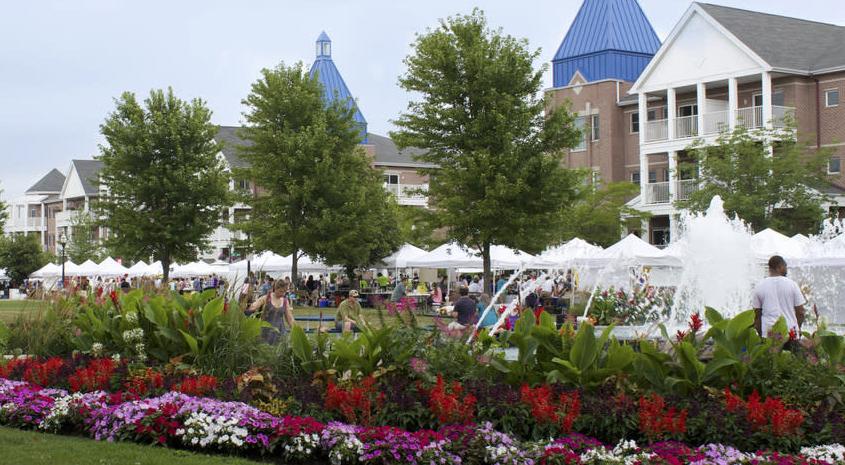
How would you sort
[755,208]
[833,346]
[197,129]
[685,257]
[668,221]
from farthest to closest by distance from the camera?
[668,221] < [197,129] < [755,208] < [685,257] < [833,346]

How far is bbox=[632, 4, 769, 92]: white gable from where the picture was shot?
157 ft

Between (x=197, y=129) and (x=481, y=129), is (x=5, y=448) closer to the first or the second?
(x=481, y=129)

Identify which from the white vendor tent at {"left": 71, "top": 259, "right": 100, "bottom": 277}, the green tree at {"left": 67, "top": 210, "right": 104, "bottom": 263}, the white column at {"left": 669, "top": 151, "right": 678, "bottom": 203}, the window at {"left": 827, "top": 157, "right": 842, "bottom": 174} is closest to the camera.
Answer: the window at {"left": 827, "top": 157, "right": 842, "bottom": 174}

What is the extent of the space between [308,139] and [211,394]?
31.1m

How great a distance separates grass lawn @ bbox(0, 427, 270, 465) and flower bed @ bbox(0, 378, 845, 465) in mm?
225

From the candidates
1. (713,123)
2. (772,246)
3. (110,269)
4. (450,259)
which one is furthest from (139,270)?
(772,246)

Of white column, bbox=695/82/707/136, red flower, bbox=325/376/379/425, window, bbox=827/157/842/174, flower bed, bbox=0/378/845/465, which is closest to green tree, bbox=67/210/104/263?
white column, bbox=695/82/707/136

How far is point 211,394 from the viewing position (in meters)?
10.3

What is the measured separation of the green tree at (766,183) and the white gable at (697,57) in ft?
23.5

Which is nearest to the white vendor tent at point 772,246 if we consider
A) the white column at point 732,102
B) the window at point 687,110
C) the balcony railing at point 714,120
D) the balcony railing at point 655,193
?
the white column at point 732,102

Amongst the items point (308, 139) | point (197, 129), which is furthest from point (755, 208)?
point (197, 129)

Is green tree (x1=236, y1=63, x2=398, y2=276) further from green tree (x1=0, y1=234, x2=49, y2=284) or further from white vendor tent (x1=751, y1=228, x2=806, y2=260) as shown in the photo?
green tree (x1=0, y1=234, x2=49, y2=284)

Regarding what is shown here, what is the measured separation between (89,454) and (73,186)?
98901 millimetres

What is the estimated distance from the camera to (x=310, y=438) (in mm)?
8945
